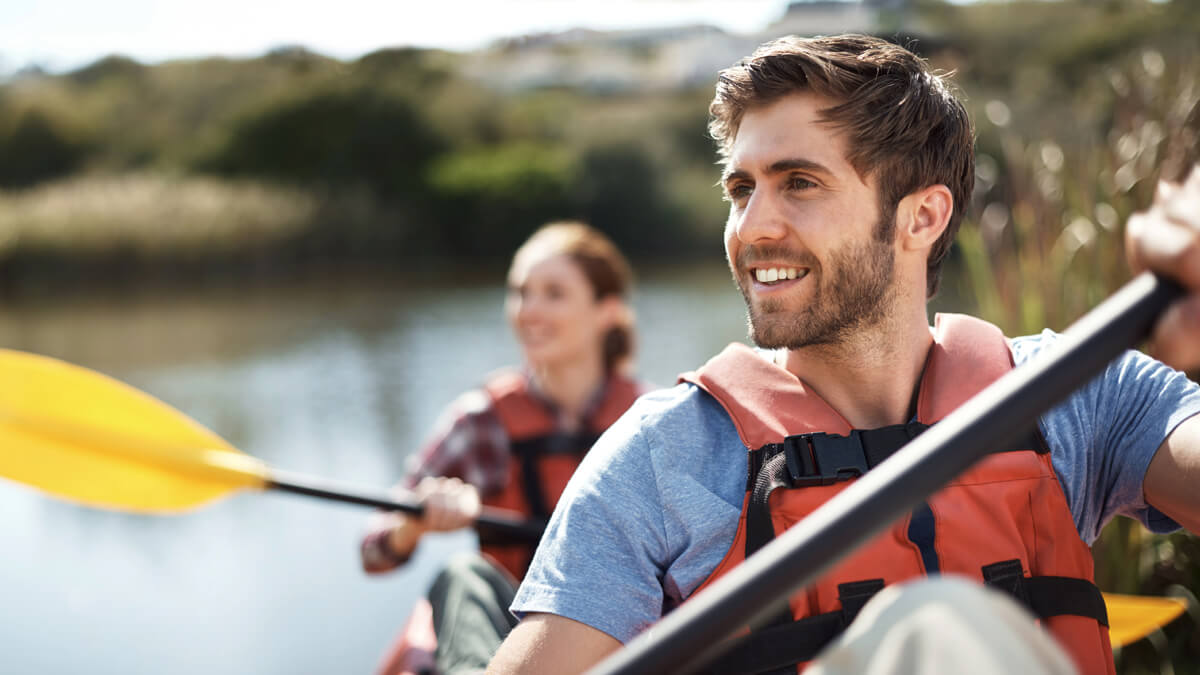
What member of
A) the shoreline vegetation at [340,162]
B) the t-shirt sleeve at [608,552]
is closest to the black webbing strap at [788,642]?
the t-shirt sleeve at [608,552]

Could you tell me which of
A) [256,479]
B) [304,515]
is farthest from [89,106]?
[256,479]

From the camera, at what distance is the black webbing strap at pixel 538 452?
271 cm

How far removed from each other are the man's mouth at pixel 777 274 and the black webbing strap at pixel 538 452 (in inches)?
58.3

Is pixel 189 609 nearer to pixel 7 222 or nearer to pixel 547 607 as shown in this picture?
pixel 547 607

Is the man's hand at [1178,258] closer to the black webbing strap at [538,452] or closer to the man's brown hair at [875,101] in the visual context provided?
the man's brown hair at [875,101]

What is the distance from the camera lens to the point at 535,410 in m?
2.76

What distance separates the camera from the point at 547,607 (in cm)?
109

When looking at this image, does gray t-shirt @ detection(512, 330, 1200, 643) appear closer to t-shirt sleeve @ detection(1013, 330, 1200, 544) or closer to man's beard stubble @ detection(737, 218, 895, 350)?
t-shirt sleeve @ detection(1013, 330, 1200, 544)

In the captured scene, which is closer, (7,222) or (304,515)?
(304,515)

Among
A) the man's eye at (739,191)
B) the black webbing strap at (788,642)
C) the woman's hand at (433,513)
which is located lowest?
the black webbing strap at (788,642)

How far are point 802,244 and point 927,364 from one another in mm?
262

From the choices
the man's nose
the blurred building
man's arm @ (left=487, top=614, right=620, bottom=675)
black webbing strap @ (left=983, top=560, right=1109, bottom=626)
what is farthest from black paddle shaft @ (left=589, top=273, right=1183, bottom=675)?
the blurred building

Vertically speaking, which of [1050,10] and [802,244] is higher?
[1050,10]

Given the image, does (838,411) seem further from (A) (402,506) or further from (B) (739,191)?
(A) (402,506)
